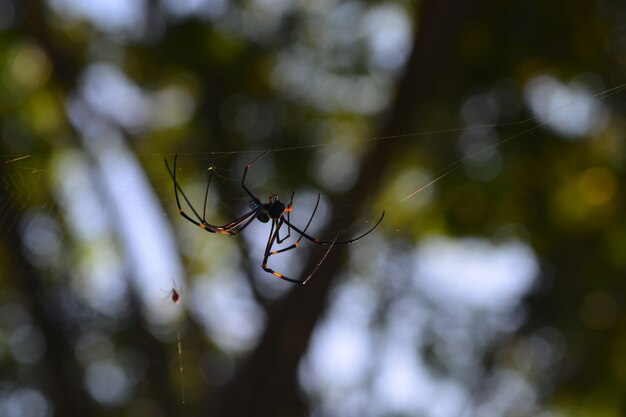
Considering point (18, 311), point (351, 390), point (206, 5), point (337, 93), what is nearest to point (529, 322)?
point (351, 390)

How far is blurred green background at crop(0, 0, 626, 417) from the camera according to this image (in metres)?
4.23

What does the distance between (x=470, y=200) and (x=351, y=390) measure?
7.48ft

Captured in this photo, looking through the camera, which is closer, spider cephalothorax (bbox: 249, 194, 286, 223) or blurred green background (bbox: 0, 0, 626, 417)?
spider cephalothorax (bbox: 249, 194, 286, 223)

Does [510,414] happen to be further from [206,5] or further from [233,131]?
[206,5]

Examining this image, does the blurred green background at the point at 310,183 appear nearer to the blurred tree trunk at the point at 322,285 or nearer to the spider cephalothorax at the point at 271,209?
the blurred tree trunk at the point at 322,285

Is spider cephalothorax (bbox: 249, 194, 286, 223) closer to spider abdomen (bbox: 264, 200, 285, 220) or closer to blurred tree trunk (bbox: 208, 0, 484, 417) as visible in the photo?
spider abdomen (bbox: 264, 200, 285, 220)

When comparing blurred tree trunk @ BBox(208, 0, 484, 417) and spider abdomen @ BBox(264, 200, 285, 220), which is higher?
spider abdomen @ BBox(264, 200, 285, 220)

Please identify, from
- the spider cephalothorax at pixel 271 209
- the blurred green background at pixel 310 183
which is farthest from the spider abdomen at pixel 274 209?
the blurred green background at pixel 310 183

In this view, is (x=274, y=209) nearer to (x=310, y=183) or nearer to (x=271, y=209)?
(x=271, y=209)

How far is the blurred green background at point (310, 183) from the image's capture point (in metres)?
4.23

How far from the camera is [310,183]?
15.1ft

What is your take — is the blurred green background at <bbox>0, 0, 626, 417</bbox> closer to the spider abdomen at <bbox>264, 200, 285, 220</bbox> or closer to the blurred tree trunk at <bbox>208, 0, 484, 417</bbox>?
the blurred tree trunk at <bbox>208, 0, 484, 417</bbox>

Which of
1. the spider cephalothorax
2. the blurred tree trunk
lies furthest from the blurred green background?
the spider cephalothorax

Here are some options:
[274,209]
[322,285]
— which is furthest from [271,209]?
[322,285]
